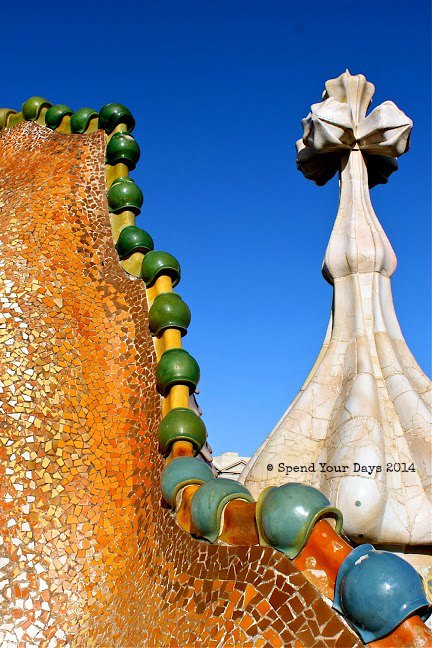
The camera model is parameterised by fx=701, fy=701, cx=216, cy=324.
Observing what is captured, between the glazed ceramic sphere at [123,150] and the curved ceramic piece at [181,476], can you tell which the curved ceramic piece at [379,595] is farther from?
the glazed ceramic sphere at [123,150]

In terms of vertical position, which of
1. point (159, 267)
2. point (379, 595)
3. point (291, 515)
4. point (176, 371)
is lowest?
point (379, 595)

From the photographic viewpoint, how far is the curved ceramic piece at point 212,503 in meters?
2.67

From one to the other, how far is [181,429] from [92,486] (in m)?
0.56

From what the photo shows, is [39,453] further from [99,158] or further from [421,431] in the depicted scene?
[421,431]

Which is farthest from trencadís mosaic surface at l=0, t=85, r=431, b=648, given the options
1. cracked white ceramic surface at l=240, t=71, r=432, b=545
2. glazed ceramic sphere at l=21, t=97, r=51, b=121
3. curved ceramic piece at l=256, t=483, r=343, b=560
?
cracked white ceramic surface at l=240, t=71, r=432, b=545

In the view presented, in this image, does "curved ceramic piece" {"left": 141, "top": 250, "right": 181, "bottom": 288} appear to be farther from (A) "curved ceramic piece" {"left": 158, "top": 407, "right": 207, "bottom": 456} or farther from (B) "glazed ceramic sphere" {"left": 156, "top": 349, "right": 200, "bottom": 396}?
(A) "curved ceramic piece" {"left": 158, "top": 407, "right": 207, "bottom": 456}

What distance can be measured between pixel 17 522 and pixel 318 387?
294 cm

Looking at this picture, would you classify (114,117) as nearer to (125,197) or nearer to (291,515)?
(125,197)

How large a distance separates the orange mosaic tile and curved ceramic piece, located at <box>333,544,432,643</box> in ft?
0.35

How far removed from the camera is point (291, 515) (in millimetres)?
2352

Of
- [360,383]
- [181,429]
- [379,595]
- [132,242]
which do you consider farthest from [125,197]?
[379,595]

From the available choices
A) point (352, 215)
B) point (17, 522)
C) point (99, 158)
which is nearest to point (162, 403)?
point (17, 522)

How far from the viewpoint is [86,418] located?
12.2 ft

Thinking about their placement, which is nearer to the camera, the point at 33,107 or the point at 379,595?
the point at 379,595
